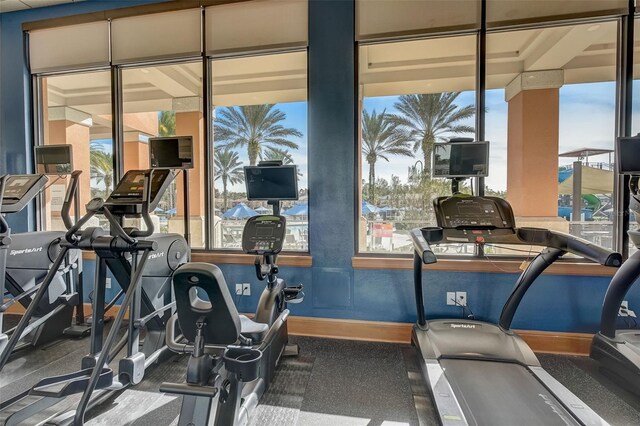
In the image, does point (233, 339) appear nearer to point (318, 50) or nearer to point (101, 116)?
point (318, 50)

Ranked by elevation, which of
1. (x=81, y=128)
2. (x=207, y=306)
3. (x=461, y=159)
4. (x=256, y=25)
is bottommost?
(x=207, y=306)

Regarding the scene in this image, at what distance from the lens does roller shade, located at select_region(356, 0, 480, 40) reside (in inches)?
122

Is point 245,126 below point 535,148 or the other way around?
the other way around

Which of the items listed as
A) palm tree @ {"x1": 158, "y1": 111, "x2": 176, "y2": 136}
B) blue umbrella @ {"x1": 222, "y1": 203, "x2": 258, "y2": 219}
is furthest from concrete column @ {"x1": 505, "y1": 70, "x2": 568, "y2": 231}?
palm tree @ {"x1": 158, "y1": 111, "x2": 176, "y2": 136}

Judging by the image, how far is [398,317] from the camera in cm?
319

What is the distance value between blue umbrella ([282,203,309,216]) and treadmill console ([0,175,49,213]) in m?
2.25

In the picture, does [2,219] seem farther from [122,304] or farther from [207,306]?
[207,306]

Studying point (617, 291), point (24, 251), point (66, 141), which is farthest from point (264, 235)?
point (66, 141)

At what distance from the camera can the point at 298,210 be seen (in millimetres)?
3539

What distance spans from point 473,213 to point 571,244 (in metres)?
0.67

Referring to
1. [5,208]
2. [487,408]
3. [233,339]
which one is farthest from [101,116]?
[487,408]

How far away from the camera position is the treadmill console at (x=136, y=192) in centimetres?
231

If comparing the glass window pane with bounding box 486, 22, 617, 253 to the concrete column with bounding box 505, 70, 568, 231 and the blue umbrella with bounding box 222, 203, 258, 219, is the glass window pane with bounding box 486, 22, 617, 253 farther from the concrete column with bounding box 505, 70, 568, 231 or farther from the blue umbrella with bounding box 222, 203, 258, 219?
the blue umbrella with bounding box 222, 203, 258, 219

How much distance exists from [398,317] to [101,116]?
441 cm
